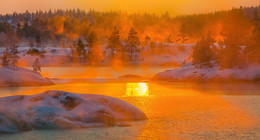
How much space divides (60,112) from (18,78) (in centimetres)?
1711

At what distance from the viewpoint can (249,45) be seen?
4041 cm

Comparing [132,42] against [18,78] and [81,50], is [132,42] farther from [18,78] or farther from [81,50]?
[18,78]

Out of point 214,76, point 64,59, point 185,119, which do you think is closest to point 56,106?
point 185,119

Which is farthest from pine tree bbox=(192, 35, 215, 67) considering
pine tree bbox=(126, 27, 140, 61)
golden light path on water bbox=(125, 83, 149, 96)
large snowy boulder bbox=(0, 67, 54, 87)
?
pine tree bbox=(126, 27, 140, 61)

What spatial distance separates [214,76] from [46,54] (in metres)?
80.9

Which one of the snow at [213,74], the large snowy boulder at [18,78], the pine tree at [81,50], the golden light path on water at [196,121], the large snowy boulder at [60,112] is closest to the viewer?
the golden light path on water at [196,121]

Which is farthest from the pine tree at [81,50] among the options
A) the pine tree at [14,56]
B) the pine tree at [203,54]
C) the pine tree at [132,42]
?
the pine tree at [203,54]

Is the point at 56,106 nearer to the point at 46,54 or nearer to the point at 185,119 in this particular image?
the point at 185,119

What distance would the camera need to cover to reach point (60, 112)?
10875mm

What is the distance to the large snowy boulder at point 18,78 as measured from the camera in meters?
26.4

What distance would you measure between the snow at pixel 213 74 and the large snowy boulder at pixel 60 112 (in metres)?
24.1

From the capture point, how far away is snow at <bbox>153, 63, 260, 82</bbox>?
114 ft

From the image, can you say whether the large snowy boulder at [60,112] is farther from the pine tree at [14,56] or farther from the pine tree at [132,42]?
the pine tree at [132,42]

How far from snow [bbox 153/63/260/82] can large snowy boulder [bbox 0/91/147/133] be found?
79.1 feet
